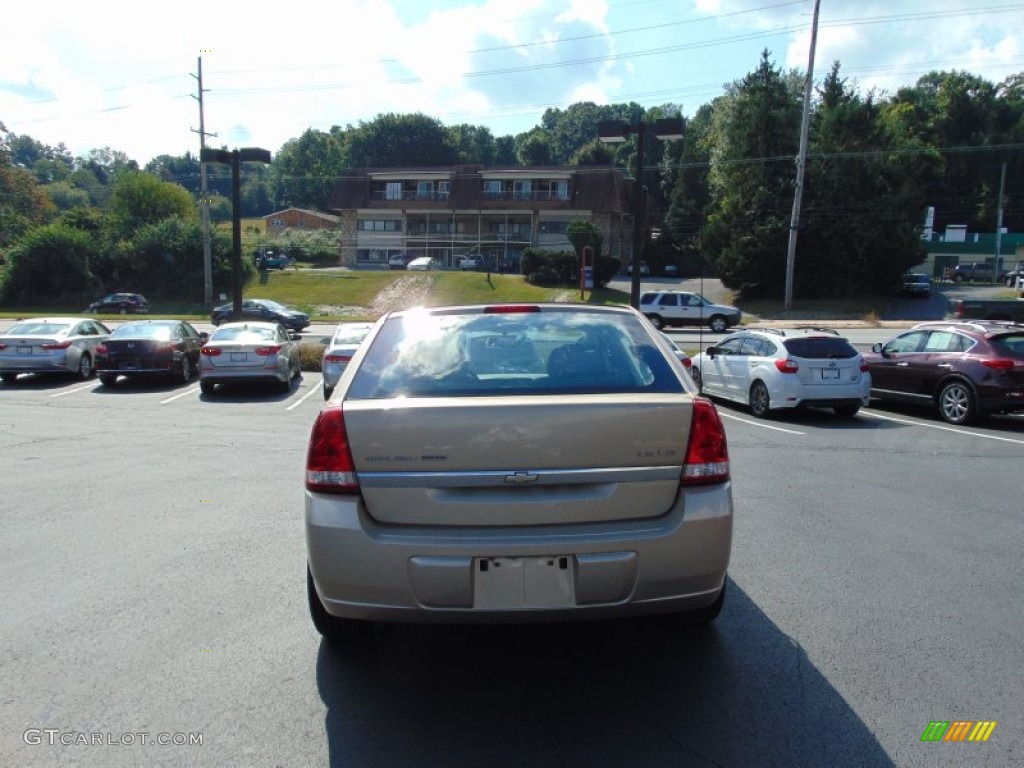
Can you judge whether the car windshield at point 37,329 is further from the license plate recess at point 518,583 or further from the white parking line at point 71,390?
the license plate recess at point 518,583

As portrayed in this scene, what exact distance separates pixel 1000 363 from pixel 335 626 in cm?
1175

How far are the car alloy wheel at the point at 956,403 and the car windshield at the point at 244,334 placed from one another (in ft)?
40.6

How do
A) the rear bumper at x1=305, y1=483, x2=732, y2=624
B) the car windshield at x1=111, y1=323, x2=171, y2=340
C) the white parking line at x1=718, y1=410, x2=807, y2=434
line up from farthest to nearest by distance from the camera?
the car windshield at x1=111, y1=323, x2=171, y2=340
the white parking line at x1=718, y1=410, x2=807, y2=434
the rear bumper at x1=305, y1=483, x2=732, y2=624

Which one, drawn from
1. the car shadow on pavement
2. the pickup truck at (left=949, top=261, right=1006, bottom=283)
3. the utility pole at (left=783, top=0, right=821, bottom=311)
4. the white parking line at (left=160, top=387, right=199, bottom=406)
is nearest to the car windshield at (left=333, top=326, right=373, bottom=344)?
the white parking line at (left=160, top=387, right=199, bottom=406)

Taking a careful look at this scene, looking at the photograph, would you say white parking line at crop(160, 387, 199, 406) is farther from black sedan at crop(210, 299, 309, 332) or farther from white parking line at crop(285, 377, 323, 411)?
black sedan at crop(210, 299, 309, 332)

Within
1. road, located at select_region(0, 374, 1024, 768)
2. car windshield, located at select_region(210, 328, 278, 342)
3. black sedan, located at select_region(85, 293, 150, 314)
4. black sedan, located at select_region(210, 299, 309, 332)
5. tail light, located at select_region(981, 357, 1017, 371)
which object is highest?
tail light, located at select_region(981, 357, 1017, 371)

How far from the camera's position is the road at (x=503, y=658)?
10.6 feet

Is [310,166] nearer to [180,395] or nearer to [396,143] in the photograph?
[396,143]

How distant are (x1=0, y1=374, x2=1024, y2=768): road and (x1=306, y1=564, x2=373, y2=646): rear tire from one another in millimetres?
91

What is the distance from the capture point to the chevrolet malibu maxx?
3.34 meters

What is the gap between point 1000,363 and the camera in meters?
12.1

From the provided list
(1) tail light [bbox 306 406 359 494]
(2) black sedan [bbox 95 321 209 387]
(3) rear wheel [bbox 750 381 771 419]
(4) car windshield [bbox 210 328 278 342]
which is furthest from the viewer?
(2) black sedan [bbox 95 321 209 387]

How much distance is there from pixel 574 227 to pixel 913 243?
20176 mm

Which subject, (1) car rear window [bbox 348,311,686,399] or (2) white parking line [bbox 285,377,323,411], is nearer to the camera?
(1) car rear window [bbox 348,311,686,399]
